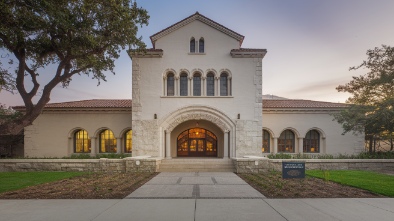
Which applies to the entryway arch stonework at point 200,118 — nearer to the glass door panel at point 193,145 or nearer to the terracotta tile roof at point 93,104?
the glass door panel at point 193,145

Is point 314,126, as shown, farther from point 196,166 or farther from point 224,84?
point 196,166

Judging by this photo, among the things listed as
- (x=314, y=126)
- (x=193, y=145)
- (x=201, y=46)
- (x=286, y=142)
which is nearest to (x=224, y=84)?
(x=201, y=46)

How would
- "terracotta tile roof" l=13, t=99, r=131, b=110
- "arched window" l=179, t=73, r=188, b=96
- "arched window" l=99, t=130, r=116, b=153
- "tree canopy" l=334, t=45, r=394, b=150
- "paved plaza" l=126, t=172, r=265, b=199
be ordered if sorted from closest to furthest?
"paved plaza" l=126, t=172, r=265, b=199 < "tree canopy" l=334, t=45, r=394, b=150 < "arched window" l=179, t=73, r=188, b=96 < "terracotta tile roof" l=13, t=99, r=131, b=110 < "arched window" l=99, t=130, r=116, b=153

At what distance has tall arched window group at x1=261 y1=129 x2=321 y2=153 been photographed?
67.6 ft

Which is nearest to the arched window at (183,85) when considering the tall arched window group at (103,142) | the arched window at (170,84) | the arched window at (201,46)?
the arched window at (170,84)

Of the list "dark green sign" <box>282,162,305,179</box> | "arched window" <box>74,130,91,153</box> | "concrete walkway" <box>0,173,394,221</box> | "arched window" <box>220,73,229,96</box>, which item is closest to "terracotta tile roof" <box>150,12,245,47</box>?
"arched window" <box>220,73,229,96</box>

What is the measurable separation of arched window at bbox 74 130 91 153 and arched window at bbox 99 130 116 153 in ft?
3.58

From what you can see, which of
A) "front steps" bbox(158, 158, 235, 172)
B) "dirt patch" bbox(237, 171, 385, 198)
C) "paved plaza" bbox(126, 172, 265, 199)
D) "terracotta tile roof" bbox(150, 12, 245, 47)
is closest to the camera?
"paved plaza" bbox(126, 172, 265, 199)

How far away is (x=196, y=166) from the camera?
1537 cm

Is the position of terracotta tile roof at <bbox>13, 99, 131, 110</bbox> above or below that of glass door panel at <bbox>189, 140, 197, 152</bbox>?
above

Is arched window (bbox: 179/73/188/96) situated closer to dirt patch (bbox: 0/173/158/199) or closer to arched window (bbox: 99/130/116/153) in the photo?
arched window (bbox: 99/130/116/153)

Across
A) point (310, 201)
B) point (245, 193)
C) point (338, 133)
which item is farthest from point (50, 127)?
point (338, 133)

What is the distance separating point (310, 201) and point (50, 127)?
66.3ft

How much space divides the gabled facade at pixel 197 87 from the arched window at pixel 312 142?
578 centimetres
